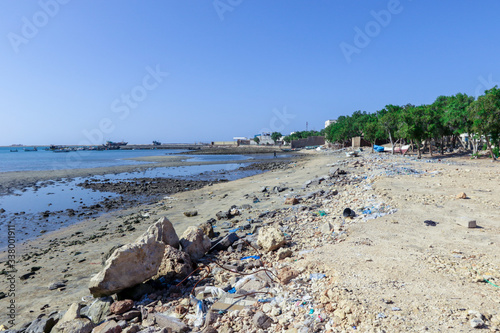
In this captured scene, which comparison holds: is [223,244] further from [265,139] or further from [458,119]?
Result: [265,139]

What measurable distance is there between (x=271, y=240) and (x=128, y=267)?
2.93 metres

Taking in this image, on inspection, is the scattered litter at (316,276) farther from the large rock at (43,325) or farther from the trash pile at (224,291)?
the large rock at (43,325)

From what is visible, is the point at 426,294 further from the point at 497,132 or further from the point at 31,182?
the point at 31,182

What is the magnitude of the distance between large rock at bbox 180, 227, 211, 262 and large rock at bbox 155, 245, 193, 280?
1.31 feet

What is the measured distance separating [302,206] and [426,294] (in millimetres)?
6164

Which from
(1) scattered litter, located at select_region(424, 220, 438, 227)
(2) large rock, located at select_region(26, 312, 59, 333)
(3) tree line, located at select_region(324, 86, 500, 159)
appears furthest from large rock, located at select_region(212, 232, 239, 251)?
(3) tree line, located at select_region(324, 86, 500, 159)

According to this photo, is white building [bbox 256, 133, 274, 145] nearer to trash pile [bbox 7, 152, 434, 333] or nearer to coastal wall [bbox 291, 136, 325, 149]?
coastal wall [bbox 291, 136, 325, 149]

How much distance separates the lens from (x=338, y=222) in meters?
7.52

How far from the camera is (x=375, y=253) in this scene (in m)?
5.19

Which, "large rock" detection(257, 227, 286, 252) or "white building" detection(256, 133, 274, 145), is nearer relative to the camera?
"large rock" detection(257, 227, 286, 252)

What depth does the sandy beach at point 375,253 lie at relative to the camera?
134 inches

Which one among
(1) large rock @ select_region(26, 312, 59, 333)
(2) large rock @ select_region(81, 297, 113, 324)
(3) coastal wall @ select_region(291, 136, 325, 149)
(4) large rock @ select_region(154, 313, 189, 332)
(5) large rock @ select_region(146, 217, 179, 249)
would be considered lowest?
(1) large rock @ select_region(26, 312, 59, 333)

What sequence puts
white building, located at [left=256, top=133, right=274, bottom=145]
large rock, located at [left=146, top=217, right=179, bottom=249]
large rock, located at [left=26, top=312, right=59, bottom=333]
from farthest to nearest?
white building, located at [left=256, top=133, right=274, bottom=145], large rock, located at [left=146, top=217, right=179, bottom=249], large rock, located at [left=26, top=312, right=59, bottom=333]

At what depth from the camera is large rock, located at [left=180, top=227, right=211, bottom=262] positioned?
20.0 ft
